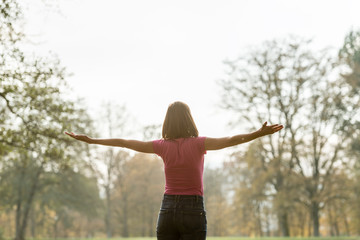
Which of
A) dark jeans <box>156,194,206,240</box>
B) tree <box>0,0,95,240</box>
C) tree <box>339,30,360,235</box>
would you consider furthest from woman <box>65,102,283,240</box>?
tree <box>339,30,360,235</box>

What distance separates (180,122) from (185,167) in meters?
0.37

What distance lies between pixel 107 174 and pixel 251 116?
57.2 feet

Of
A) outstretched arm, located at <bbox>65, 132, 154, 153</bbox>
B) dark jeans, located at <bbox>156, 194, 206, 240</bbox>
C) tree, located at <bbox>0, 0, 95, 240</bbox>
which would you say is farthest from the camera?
tree, located at <bbox>0, 0, 95, 240</bbox>

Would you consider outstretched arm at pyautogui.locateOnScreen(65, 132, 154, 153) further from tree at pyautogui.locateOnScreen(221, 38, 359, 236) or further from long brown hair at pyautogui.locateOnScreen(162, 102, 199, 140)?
tree at pyautogui.locateOnScreen(221, 38, 359, 236)

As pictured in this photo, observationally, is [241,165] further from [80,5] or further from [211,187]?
[211,187]

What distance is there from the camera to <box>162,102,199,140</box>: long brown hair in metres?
3.50

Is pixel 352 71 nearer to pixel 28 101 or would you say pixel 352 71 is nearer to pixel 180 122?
pixel 28 101

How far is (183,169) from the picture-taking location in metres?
3.44

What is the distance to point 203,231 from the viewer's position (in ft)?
10.9

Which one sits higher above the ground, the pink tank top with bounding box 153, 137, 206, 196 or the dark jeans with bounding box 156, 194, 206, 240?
the pink tank top with bounding box 153, 137, 206, 196

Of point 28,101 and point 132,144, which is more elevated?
point 28,101

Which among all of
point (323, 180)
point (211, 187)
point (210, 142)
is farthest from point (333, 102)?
point (211, 187)

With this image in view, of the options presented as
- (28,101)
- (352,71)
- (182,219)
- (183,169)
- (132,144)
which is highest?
(352,71)

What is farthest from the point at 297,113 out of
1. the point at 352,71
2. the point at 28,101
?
the point at 28,101
